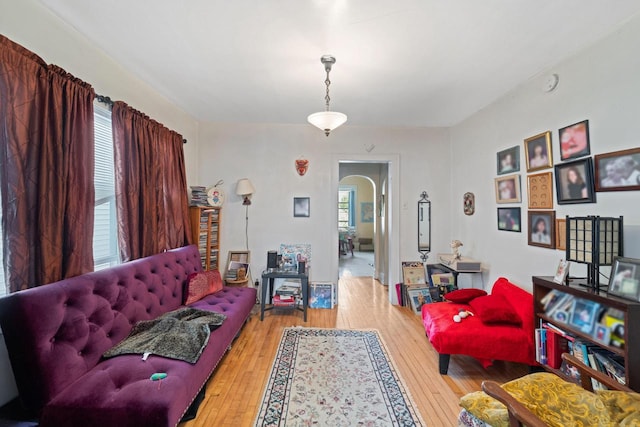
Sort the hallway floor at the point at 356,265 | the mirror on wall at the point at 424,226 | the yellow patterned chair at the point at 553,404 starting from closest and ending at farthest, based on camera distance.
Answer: the yellow patterned chair at the point at 553,404
the mirror on wall at the point at 424,226
the hallway floor at the point at 356,265

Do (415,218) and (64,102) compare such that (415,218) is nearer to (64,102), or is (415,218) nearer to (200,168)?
(200,168)

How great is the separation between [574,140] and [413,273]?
242 centimetres

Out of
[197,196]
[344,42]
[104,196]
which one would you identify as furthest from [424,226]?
[104,196]

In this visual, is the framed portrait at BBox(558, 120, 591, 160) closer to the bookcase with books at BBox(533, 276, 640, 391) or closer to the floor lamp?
the bookcase with books at BBox(533, 276, 640, 391)

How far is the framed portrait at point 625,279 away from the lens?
1.50m

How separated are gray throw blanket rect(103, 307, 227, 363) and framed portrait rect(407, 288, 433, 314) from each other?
262 centimetres

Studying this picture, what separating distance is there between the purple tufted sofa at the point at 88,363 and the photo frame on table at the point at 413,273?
2792mm

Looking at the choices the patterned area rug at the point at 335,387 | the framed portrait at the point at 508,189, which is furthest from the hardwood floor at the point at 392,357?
the framed portrait at the point at 508,189

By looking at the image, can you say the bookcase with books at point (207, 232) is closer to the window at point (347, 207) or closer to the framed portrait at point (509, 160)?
the framed portrait at point (509, 160)

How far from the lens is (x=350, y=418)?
1797 mm

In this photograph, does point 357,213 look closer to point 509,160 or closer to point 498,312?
point 509,160

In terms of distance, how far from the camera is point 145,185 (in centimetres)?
248

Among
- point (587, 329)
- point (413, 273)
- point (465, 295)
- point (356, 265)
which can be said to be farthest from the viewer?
point (356, 265)

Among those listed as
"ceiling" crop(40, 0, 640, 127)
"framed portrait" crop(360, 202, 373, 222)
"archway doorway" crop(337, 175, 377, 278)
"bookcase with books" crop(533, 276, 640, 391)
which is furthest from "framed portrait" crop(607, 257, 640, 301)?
"framed portrait" crop(360, 202, 373, 222)
